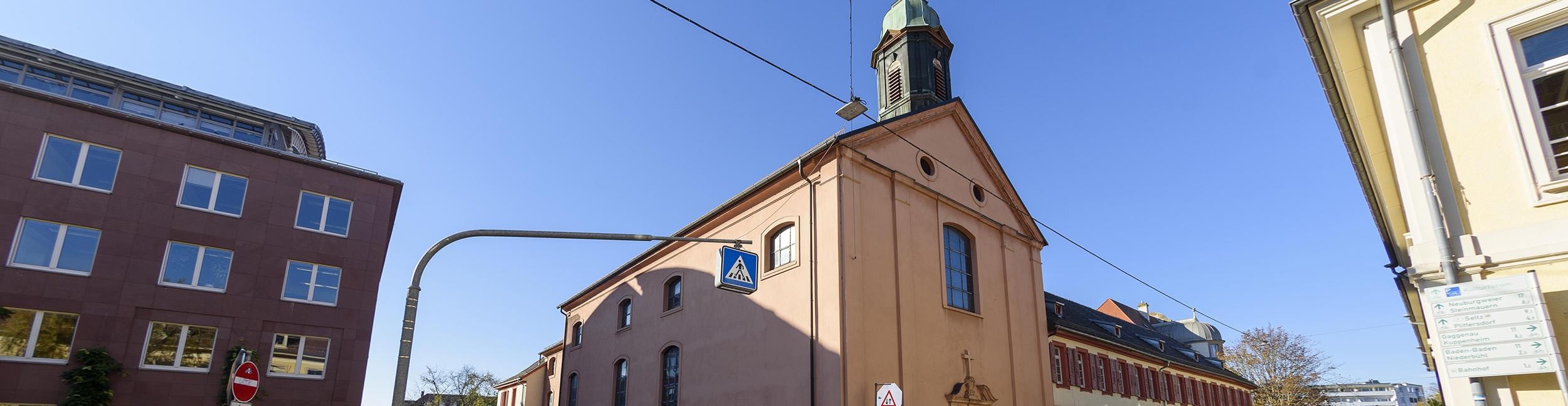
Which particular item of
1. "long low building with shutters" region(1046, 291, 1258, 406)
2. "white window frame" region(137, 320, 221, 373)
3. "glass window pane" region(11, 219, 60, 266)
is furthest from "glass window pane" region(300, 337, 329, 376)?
"long low building with shutters" region(1046, 291, 1258, 406)

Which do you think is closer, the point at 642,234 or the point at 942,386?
the point at 642,234

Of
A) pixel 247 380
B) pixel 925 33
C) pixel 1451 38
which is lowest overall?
pixel 247 380

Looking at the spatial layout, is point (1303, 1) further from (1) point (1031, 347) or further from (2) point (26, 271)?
(2) point (26, 271)

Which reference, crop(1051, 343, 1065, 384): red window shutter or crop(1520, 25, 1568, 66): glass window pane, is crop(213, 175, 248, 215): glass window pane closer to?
crop(1520, 25, 1568, 66): glass window pane

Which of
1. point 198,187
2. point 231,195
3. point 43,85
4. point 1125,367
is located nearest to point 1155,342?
point 1125,367

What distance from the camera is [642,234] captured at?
31.4 ft

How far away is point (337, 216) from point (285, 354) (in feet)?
12.0

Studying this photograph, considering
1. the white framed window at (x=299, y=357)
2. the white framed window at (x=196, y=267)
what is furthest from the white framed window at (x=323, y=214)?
the white framed window at (x=299, y=357)

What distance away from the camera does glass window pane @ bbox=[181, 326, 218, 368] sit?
18.1 metres

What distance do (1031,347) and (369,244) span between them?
17.5 metres

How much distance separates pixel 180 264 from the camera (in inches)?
725

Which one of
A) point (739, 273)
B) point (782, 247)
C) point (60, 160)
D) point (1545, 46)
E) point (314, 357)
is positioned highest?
point (60, 160)

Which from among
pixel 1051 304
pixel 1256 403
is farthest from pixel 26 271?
pixel 1256 403

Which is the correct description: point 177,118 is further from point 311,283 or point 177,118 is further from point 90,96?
point 311,283
